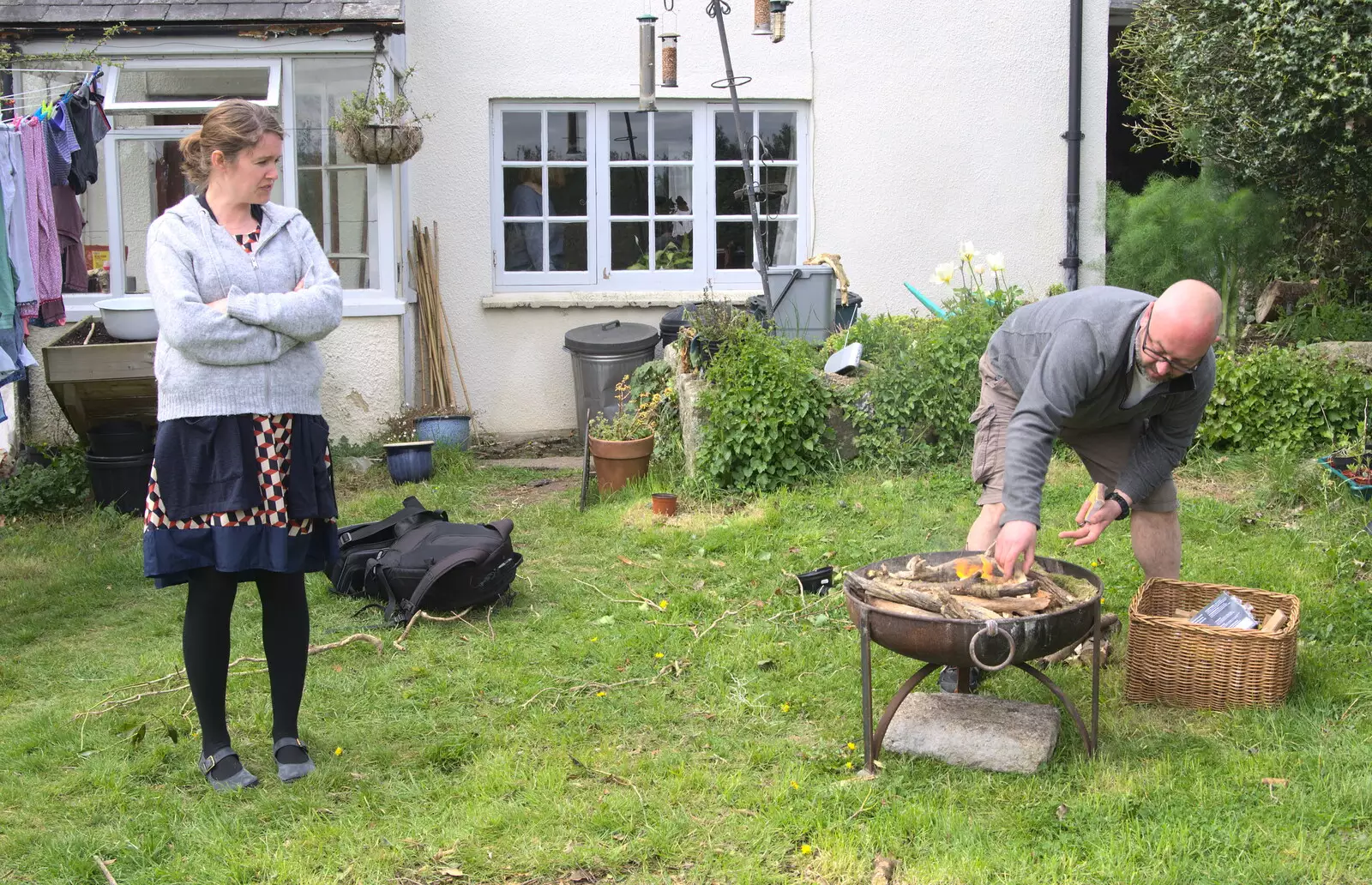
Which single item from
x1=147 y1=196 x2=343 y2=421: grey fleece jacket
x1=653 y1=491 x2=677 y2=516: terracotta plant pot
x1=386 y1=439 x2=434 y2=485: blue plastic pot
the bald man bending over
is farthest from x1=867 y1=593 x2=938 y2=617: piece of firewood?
x1=386 y1=439 x2=434 y2=485: blue plastic pot

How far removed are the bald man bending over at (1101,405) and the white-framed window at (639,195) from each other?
20.8 ft

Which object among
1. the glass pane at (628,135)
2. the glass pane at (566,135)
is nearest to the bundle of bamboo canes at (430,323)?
the glass pane at (566,135)

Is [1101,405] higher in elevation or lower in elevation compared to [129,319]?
lower

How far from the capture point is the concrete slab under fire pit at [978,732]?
3.62 m

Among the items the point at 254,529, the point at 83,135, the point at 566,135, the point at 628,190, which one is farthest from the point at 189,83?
the point at 254,529

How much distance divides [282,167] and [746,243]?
3847mm

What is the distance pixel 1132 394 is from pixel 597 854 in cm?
211

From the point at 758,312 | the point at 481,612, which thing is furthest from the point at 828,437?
the point at 481,612

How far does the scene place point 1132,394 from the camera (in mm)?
3766

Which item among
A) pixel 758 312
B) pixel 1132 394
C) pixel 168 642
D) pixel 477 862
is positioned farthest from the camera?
pixel 758 312

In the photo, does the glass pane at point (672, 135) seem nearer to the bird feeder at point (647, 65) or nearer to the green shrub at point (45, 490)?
the bird feeder at point (647, 65)

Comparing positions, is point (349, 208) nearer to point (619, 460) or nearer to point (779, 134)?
point (619, 460)

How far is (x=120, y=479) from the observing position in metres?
7.69

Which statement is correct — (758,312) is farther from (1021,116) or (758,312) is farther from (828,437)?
(1021,116)
